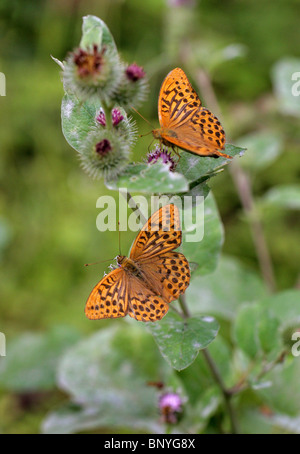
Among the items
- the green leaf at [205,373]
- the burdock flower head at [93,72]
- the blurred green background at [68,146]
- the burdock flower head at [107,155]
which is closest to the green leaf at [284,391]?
the green leaf at [205,373]

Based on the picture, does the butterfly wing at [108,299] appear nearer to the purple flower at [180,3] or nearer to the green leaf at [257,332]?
the green leaf at [257,332]

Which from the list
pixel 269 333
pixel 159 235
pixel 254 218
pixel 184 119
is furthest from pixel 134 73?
pixel 254 218

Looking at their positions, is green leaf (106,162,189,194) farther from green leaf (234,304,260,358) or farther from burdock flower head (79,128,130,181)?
green leaf (234,304,260,358)

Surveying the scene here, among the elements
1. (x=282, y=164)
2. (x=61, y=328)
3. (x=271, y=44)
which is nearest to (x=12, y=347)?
(x=61, y=328)

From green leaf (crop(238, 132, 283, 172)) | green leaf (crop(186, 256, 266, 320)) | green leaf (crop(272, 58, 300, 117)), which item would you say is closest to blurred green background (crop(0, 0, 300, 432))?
green leaf (crop(238, 132, 283, 172))

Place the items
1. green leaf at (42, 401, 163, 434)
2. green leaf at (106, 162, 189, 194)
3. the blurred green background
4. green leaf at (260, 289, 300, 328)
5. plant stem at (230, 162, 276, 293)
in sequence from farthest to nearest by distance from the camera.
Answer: the blurred green background < plant stem at (230, 162, 276, 293) < green leaf at (42, 401, 163, 434) < green leaf at (260, 289, 300, 328) < green leaf at (106, 162, 189, 194)
